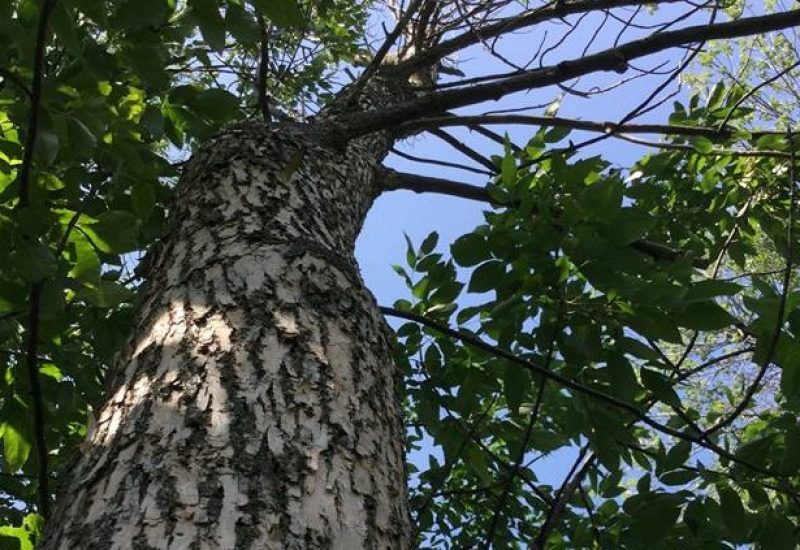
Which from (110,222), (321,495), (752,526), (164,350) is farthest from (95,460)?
(752,526)

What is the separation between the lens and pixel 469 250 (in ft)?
6.17

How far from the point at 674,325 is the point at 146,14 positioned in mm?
1255

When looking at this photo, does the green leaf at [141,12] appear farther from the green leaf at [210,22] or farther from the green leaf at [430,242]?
the green leaf at [430,242]

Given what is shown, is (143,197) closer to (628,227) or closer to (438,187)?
(628,227)

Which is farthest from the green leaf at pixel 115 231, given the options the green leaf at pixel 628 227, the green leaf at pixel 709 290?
the green leaf at pixel 709 290

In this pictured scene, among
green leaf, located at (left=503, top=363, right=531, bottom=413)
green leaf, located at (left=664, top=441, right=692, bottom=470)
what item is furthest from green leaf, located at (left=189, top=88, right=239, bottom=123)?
green leaf, located at (left=664, top=441, right=692, bottom=470)

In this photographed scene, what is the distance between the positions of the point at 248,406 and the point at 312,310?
1.03 feet

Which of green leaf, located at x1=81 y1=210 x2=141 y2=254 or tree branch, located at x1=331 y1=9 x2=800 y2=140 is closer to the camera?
green leaf, located at x1=81 y1=210 x2=141 y2=254

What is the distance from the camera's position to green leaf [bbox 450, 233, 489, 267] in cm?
188

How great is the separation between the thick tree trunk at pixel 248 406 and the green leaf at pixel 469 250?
30 cm

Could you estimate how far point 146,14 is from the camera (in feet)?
4.48

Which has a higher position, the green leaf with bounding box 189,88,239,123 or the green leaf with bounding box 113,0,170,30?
the green leaf with bounding box 189,88,239,123

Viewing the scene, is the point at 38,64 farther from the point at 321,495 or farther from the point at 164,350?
the point at 321,495

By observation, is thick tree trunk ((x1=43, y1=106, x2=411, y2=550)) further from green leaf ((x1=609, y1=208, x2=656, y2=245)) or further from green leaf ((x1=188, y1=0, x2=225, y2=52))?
green leaf ((x1=609, y1=208, x2=656, y2=245))
